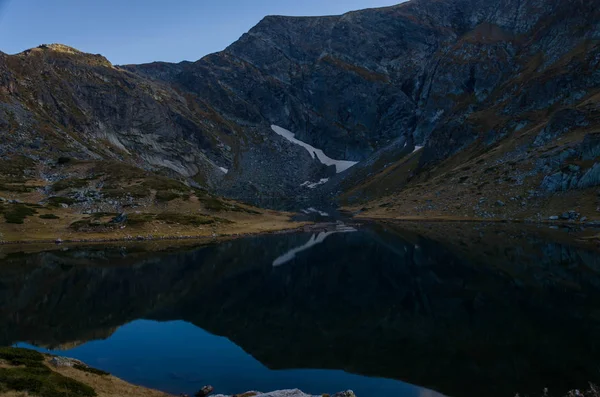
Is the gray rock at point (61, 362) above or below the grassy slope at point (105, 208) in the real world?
below

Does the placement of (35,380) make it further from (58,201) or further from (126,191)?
(126,191)

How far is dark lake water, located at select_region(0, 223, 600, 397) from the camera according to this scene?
26297 millimetres

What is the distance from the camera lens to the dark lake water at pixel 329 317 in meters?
26.3

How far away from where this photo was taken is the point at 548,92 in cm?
16212

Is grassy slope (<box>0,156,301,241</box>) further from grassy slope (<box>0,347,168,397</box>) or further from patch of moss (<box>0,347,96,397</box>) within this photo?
patch of moss (<box>0,347,96,397</box>)

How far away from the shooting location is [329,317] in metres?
39.5

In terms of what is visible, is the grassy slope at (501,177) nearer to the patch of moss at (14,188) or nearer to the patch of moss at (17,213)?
the patch of moss at (17,213)

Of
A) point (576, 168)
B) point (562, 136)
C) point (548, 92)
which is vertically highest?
point (548, 92)

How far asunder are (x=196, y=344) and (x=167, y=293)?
19.1 metres

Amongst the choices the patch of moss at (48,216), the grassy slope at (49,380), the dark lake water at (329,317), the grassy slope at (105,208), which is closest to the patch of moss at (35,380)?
the grassy slope at (49,380)

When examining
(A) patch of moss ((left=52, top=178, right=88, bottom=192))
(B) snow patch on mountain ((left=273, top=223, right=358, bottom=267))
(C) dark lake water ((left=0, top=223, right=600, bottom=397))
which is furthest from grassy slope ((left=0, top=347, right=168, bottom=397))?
(A) patch of moss ((left=52, top=178, right=88, bottom=192))

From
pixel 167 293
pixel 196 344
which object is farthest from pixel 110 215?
pixel 196 344

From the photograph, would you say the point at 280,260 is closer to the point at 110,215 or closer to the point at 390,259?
the point at 390,259

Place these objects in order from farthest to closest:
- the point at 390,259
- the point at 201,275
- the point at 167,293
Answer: the point at 390,259
the point at 201,275
the point at 167,293
